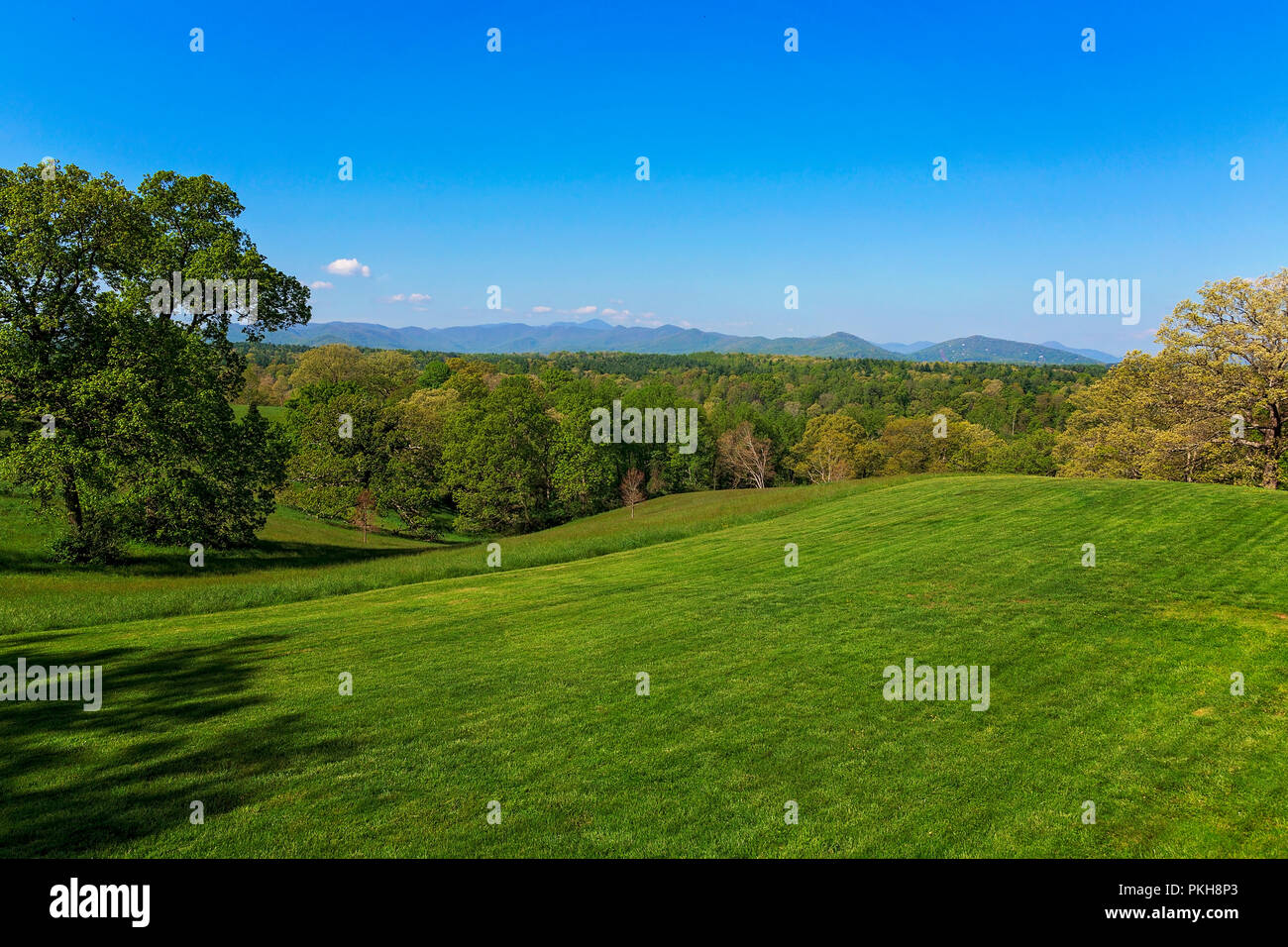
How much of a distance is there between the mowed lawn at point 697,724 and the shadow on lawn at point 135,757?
0.05m

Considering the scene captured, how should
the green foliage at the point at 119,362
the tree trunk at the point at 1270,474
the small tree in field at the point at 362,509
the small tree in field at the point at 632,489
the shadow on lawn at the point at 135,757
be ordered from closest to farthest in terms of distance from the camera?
the shadow on lawn at the point at 135,757
the green foliage at the point at 119,362
the tree trunk at the point at 1270,474
the small tree in field at the point at 362,509
the small tree in field at the point at 632,489

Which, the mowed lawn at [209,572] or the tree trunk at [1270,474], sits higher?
the tree trunk at [1270,474]

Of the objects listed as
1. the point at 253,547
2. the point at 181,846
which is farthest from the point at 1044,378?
the point at 181,846

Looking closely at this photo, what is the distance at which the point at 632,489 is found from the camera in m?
69.1

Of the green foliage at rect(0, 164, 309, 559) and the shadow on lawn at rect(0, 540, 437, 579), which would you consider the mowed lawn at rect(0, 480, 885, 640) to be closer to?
the shadow on lawn at rect(0, 540, 437, 579)

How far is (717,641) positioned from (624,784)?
602cm

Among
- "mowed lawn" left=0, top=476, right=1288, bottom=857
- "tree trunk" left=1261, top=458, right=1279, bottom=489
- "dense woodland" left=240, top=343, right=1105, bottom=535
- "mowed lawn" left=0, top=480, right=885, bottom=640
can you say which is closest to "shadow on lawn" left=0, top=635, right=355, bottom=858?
"mowed lawn" left=0, top=476, right=1288, bottom=857

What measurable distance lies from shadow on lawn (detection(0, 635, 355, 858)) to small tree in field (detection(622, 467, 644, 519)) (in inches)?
2080

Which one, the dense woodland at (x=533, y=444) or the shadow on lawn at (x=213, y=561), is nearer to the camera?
the shadow on lawn at (x=213, y=561)

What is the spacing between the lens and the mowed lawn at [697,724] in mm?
7043

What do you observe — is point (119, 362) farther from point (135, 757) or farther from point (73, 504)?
point (135, 757)

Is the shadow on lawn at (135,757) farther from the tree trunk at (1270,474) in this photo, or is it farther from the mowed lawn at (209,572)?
the tree trunk at (1270,474)

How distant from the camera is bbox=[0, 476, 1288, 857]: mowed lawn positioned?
23.1ft

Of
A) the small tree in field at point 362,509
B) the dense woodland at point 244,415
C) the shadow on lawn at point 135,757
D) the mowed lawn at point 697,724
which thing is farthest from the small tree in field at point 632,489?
the shadow on lawn at point 135,757
